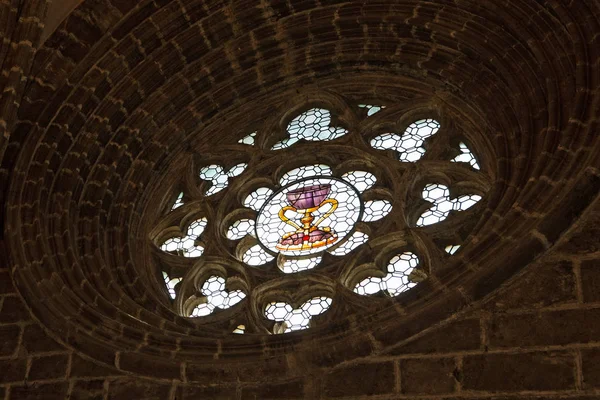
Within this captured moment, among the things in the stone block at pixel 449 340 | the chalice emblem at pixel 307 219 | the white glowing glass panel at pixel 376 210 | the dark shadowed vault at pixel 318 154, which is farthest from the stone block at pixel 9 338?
the stone block at pixel 449 340

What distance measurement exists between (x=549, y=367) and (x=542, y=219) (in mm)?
1132

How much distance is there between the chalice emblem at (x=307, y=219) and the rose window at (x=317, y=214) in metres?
0.01

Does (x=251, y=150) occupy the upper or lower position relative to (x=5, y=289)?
upper

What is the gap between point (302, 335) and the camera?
8.39 meters

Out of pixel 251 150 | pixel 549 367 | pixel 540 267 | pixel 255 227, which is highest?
pixel 251 150

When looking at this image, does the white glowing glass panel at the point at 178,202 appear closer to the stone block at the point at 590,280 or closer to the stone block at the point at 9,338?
the stone block at the point at 9,338

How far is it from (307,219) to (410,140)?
1193 millimetres

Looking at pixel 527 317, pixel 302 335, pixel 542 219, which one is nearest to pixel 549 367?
pixel 527 317

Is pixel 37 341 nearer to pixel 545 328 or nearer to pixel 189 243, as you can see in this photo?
pixel 189 243

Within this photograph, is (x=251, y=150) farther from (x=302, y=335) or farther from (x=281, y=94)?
(x=302, y=335)

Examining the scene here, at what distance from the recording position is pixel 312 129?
10.9m

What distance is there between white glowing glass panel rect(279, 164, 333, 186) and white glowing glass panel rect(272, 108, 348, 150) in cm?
34

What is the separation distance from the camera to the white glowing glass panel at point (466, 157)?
9859 millimetres

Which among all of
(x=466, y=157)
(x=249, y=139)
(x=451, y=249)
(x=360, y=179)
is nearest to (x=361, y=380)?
(x=451, y=249)
